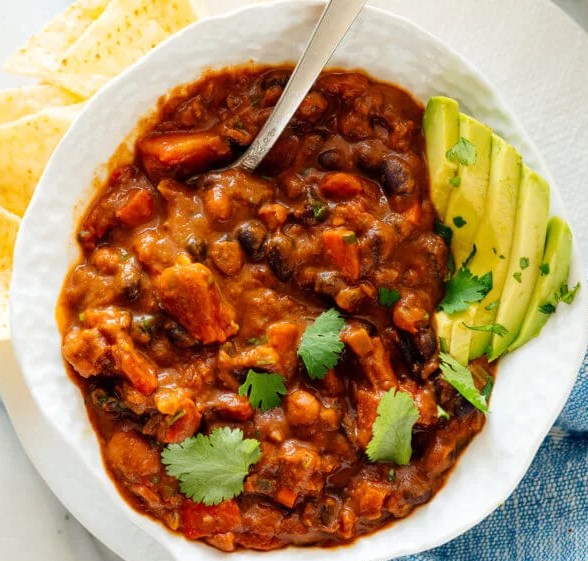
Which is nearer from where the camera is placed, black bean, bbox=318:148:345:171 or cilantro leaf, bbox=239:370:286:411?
cilantro leaf, bbox=239:370:286:411

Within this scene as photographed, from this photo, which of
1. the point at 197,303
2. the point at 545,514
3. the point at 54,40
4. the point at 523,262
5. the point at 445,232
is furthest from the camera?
the point at 545,514

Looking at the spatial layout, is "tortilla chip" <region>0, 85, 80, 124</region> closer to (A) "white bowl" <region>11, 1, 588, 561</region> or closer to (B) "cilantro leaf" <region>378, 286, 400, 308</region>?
(A) "white bowl" <region>11, 1, 588, 561</region>

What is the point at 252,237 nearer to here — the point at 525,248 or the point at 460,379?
the point at 460,379

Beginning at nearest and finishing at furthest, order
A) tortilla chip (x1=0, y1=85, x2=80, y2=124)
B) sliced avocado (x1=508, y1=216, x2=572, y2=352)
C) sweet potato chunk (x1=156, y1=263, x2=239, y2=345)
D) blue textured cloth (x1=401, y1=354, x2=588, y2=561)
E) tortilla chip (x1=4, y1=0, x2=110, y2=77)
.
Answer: sweet potato chunk (x1=156, y1=263, x2=239, y2=345) → sliced avocado (x1=508, y1=216, x2=572, y2=352) → tortilla chip (x1=4, y1=0, x2=110, y2=77) → tortilla chip (x1=0, y1=85, x2=80, y2=124) → blue textured cloth (x1=401, y1=354, x2=588, y2=561)

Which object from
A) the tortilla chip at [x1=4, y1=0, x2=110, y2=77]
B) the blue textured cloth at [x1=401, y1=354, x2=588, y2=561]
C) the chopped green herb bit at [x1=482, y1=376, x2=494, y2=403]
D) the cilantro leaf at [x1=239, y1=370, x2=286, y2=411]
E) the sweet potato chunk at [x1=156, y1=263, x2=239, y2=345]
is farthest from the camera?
the blue textured cloth at [x1=401, y1=354, x2=588, y2=561]

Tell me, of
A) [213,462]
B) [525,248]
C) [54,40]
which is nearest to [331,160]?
[525,248]

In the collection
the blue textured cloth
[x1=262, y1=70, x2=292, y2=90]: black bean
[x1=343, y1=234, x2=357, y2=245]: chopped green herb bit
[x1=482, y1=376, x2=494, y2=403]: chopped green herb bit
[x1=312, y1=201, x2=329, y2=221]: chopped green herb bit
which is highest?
[x1=262, y1=70, x2=292, y2=90]: black bean

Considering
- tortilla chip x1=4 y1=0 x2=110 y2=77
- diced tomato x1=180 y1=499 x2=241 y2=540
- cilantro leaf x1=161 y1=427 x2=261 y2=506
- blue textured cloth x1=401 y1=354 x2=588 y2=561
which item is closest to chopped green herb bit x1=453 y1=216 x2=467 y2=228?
blue textured cloth x1=401 y1=354 x2=588 y2=561
